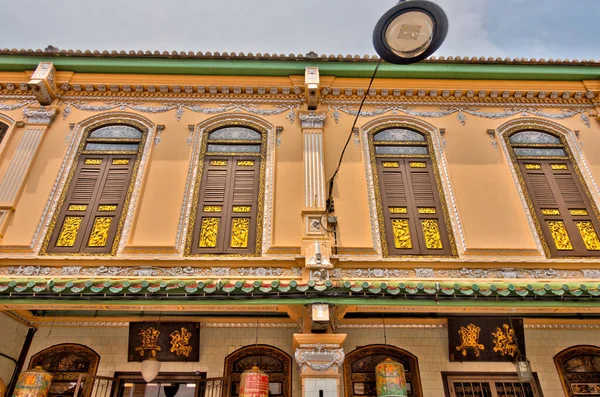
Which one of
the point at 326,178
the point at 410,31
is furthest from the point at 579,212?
the point at 410,31

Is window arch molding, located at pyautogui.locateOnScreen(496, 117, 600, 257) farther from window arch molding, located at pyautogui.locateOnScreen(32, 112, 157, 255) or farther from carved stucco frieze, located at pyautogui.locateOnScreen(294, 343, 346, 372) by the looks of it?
window arch molding, located at pyautogui.locateOnScreen(32, 112, 157, 255)

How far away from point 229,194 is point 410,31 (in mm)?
4335

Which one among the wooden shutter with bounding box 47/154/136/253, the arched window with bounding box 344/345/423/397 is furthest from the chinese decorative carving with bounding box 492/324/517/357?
the wooden shutter with bounding box 47/154/136/253

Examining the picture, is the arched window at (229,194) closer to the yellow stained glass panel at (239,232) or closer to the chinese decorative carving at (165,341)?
the yellow stained glass panel at (239,232)

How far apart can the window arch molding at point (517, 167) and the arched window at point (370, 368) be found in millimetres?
2962

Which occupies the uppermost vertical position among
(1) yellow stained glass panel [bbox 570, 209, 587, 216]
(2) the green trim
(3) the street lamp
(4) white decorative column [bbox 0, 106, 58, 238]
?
(2) the green trim

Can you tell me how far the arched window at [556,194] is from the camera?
280 inches

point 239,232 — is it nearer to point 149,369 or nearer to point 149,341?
point 149,341

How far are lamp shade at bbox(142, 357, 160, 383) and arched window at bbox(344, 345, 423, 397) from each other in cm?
283

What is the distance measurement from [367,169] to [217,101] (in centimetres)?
357

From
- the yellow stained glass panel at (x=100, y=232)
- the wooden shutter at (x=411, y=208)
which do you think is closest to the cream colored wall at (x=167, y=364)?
the yellow stained glass panel at (x=100, y=232)

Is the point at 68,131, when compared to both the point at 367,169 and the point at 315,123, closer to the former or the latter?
the point at 315,123

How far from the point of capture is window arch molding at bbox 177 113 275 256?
7000 millimetres

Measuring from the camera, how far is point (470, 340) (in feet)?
20.7
